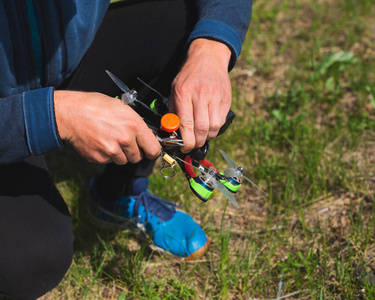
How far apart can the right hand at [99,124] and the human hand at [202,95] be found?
5.4 inches

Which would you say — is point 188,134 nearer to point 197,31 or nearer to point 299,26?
point 197,31

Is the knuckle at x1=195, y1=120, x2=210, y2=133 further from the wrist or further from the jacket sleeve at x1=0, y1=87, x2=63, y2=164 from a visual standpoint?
the jacket sleeve at x1=0, y1=87, x2=63, y2=164

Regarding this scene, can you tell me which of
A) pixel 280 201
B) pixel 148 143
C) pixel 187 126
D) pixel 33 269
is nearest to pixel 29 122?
pixel 148 143

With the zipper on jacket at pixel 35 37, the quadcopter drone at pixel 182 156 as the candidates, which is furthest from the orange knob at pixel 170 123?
the zipper on jacket at pixel 35 37

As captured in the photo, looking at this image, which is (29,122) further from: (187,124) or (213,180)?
(213,180)

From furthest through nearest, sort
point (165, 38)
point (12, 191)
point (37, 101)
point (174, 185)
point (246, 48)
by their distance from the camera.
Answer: point (246, 48) → point (174, 185) → point (165, 38) → point (12, 191) → point (37, 101)

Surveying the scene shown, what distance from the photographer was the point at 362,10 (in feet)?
10.3

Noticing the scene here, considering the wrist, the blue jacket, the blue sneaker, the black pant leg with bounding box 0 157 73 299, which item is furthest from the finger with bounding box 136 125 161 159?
the blue sneaker

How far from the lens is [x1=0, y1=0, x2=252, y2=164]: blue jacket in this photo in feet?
3.79

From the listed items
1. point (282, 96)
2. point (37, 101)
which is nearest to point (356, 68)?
point (282, 96)

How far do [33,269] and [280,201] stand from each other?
1.15 m

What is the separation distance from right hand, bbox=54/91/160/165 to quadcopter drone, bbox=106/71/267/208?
0.21 ft

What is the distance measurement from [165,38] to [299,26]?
1.84 metres

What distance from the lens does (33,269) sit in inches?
55.1
